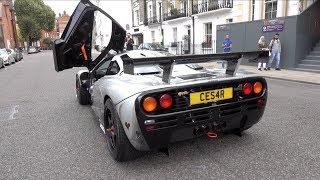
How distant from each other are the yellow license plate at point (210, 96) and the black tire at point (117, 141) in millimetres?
807

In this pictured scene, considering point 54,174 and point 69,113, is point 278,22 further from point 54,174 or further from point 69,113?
point 54,174

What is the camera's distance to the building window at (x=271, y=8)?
53.8 feet

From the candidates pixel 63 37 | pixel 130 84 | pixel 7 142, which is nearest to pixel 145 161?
pixel 130 84

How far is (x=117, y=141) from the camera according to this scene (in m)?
3.25

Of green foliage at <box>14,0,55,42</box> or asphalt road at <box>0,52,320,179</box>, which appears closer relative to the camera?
asphalt road at <box>0,52,320,179</box>

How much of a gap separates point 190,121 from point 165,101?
1.13 feet

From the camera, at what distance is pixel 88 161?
11.6 ft

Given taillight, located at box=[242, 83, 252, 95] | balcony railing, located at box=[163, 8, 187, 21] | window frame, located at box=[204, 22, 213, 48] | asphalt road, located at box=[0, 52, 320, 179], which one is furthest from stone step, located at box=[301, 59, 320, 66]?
balcony railing, located at box=[163, 8, 187, 21]

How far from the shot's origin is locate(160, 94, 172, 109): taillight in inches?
118

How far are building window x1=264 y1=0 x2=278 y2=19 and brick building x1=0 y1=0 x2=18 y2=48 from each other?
42955 mm

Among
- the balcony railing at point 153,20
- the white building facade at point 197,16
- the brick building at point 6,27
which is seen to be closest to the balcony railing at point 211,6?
the white building facade at point 197,16

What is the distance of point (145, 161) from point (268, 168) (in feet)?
4.39

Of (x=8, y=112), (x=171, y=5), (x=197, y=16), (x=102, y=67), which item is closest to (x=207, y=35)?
(x=197, y=16)

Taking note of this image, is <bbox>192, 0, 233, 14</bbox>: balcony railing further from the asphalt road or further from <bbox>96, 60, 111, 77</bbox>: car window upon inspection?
<bbox>96, 60, 111, 77</bbox>: car window
